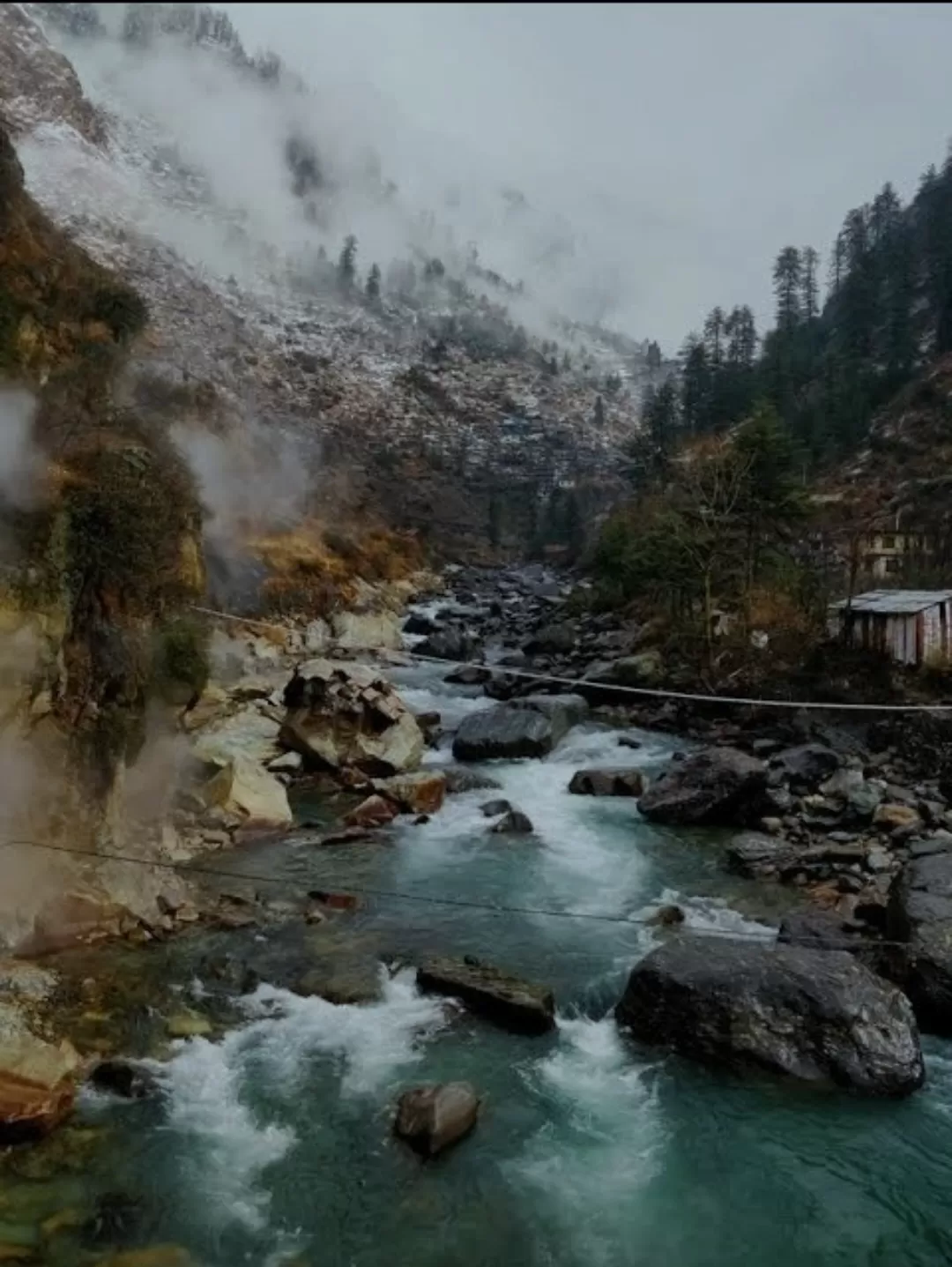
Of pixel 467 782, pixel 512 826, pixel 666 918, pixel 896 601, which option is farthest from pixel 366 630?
pixel 666 918

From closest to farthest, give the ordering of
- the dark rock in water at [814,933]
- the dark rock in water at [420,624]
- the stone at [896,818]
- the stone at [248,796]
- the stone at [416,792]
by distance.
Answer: the dark rock in water at [814,933]
the stone at [896,818]
the stone at [248,796]
the stone at [416,792]
the dark rock in water at [420,624]

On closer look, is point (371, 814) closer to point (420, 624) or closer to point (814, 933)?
point (814, 933)

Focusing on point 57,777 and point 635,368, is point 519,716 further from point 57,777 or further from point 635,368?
point 635,368

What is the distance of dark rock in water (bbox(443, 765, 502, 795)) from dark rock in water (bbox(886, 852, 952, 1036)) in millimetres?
8055

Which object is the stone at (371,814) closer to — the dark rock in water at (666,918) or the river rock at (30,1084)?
the dark rock in water at (666,918)

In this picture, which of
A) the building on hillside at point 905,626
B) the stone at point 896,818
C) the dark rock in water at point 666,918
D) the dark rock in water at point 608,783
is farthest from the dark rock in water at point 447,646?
the dark rock in water at point 666,918

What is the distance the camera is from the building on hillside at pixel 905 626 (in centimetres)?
2030

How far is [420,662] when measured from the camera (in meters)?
31.5

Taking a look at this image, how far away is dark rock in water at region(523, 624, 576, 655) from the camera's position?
32156 mm

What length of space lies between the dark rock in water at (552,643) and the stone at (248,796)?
17.3 m

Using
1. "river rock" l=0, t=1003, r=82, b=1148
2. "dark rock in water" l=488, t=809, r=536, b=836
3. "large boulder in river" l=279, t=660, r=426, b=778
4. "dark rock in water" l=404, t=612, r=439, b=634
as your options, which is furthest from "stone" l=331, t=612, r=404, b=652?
"river rock" l=0, t=1003, r=82, b=1148

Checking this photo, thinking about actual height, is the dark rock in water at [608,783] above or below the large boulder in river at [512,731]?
below

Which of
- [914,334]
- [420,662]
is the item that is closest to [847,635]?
[420,662]

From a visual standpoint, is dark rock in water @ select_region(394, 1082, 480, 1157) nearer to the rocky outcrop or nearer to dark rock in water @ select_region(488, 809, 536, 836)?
dark rock in water @ select_region(488, 809, 536, 836)
